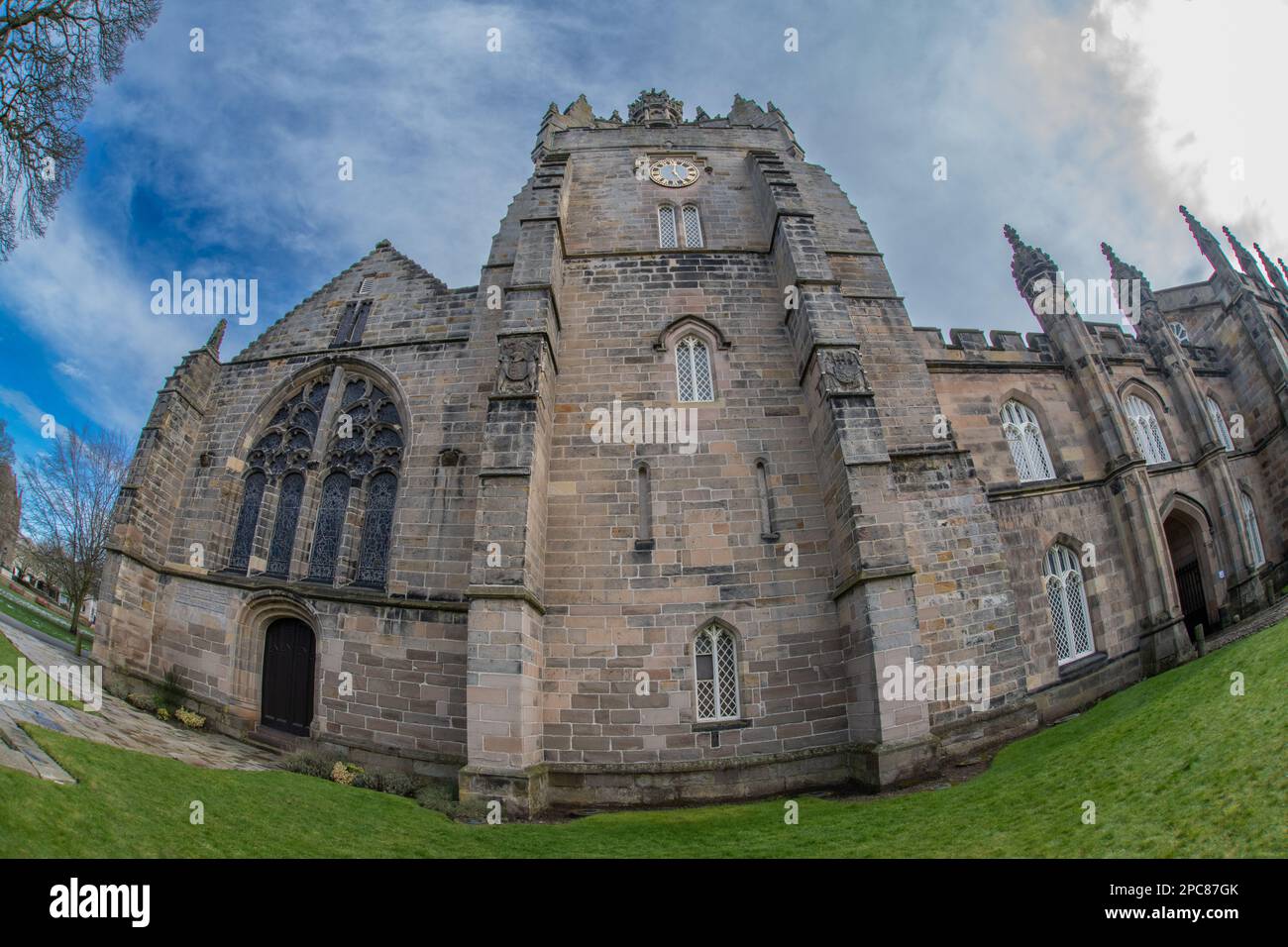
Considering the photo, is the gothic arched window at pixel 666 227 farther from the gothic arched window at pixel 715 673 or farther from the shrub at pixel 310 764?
the shrub at pixel 310 764

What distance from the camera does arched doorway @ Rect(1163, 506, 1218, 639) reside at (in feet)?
56.9

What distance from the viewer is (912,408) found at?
13.5 m

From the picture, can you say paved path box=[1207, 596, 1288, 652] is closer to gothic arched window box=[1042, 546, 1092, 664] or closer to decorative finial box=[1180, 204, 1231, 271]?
gothic arched window box=[1042, 546, 1092, 664]

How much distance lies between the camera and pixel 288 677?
12781mm

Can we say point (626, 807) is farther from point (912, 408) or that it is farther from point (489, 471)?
point (912, 408)

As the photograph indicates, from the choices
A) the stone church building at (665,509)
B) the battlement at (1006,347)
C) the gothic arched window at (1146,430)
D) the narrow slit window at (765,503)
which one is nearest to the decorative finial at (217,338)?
the stone church building at (665,509)

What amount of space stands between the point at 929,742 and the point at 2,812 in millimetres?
10809

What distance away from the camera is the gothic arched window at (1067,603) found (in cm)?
1399

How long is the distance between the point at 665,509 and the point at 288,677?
30.7ft

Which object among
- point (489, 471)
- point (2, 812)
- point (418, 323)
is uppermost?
point (418, 323)

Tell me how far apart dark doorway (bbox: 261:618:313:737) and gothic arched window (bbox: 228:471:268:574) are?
2028 millimetres

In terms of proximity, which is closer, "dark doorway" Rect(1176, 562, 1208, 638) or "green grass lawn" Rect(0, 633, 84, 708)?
"green grass lawn" Rect(0, 633, 84, 708)

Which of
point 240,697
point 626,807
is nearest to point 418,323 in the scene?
point 240,697

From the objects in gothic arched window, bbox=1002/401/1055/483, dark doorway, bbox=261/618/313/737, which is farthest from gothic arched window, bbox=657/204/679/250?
dark doorway, bbox=261/618/313/737
